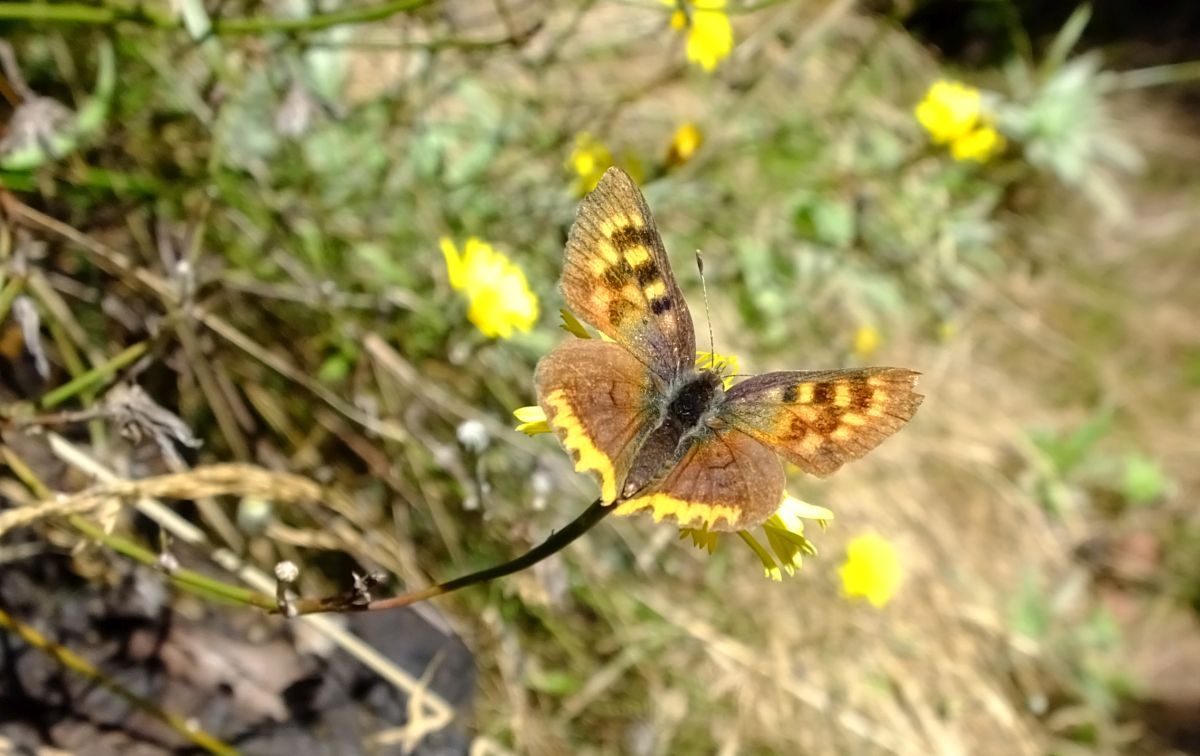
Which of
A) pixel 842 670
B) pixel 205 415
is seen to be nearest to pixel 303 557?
pixel 205 415

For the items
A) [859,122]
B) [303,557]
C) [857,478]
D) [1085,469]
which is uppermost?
[859,122]

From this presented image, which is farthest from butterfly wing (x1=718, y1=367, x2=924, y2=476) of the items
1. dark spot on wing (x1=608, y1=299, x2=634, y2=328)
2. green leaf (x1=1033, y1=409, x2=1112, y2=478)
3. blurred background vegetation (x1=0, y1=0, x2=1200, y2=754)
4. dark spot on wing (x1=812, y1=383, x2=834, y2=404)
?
green leaf (x1=1033, y1=409, x2=1112, y2=478)

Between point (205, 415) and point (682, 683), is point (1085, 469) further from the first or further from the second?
point (205, 415)

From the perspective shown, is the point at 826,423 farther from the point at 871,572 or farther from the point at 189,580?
the point at 871,572

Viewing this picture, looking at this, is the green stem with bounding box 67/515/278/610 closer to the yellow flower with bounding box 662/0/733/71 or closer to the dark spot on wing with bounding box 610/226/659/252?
the dark spot on wing with bounding box 610/226/659/252

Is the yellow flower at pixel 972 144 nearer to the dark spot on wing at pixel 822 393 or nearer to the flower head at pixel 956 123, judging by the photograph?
the flower head at pixel 956 123

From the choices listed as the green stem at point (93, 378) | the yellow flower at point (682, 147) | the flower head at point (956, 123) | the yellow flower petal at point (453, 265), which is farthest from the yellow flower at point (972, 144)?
the green stem at point (93, 378)

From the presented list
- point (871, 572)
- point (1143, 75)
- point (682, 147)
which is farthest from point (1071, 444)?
point (682, 147)
